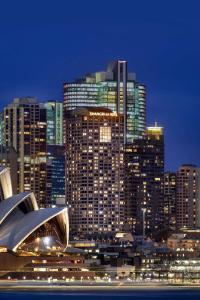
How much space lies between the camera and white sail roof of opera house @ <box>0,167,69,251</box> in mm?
188625

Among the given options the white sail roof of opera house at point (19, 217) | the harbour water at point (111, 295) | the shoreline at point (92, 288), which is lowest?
the harbour water at point (111, 295)

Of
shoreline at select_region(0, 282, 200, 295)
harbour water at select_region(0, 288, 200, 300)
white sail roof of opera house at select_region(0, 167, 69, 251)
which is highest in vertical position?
white sail roof of opera house at select_region(0, 167, 69, 251)

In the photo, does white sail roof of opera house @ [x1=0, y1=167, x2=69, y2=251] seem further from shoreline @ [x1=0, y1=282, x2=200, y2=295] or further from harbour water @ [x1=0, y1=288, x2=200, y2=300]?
shoreline @ [x1=0, y1=282, x2=200, y2=295]

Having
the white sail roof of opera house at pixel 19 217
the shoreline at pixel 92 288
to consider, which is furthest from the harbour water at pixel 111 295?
the white sail roof of opera house at pixel 19 217

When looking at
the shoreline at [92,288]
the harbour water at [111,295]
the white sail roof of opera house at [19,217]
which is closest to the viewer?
the harbour water at [111,295]

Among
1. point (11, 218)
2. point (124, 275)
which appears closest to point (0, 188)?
point (11, 218)

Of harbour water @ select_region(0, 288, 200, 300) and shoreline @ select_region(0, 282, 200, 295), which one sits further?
shoreline @ select_region(0, 282, 200, 295)

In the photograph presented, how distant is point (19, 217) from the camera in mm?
190750

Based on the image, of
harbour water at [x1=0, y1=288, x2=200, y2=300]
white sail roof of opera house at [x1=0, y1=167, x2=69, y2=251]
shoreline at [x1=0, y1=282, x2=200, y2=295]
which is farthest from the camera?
white sail roof of opera house at [x1=0, y1=167, x2=69, y2=251]

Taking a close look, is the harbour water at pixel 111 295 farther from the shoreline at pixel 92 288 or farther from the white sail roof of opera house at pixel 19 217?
the white sail roof of opera house at pixel 19 217

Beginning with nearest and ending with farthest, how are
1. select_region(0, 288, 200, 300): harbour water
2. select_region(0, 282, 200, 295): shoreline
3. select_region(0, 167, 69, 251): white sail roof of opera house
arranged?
select_region(0, 288, 200, 300): harbour water, select_region(0, 282, 200, 295): shoreline, select_region(0, 167, 69, 251): white sail roof of opera house

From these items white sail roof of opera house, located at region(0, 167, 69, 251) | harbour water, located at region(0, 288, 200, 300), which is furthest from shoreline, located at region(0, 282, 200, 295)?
white sail roof of opera house, located at region(0, 167, 69, 251)

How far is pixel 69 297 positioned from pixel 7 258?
35.1 meters

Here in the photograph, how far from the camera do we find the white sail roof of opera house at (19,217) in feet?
619
